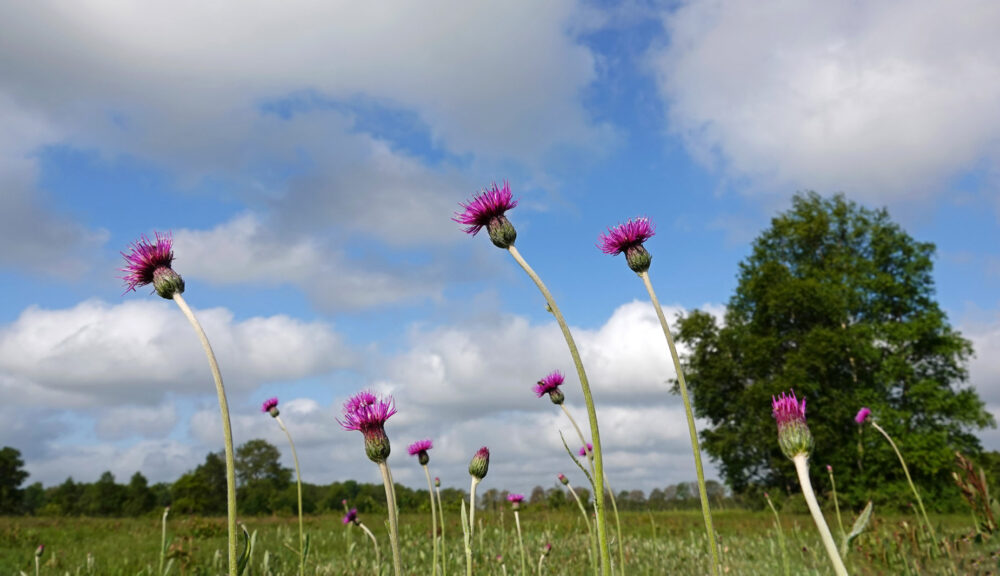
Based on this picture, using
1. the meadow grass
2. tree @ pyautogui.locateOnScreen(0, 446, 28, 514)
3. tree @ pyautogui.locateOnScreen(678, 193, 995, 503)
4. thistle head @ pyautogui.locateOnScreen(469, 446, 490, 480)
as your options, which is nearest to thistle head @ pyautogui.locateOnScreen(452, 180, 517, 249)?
thistle head @ pyautogui.locateOnScreen(469, 446, 490, 480)

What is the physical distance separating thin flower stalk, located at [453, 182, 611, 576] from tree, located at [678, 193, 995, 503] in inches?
1195

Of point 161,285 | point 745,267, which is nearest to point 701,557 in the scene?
point 161,285

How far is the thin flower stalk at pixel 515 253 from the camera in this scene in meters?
1.90

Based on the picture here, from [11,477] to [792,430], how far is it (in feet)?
266

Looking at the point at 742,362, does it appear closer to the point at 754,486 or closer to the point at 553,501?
the point at 754,486

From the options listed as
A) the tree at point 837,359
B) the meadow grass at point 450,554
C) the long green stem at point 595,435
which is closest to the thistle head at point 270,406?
the meadow grass at point 450,554

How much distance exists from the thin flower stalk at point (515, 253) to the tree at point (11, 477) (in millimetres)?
74660

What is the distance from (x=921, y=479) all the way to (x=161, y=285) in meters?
39.3

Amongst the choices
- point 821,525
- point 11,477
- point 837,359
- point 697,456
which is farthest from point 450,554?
point 11,477

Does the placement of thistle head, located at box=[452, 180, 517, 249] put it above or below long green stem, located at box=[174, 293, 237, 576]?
above

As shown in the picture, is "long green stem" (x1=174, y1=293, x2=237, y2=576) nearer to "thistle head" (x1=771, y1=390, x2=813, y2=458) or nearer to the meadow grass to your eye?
"thistle head" (x1=771, y1=390, x2=813, y2=458)

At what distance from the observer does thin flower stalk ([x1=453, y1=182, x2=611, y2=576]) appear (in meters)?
1.90

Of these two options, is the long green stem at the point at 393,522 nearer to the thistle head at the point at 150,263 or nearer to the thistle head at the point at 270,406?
the thistle head at the point at 150,263

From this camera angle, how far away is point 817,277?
36.8m
